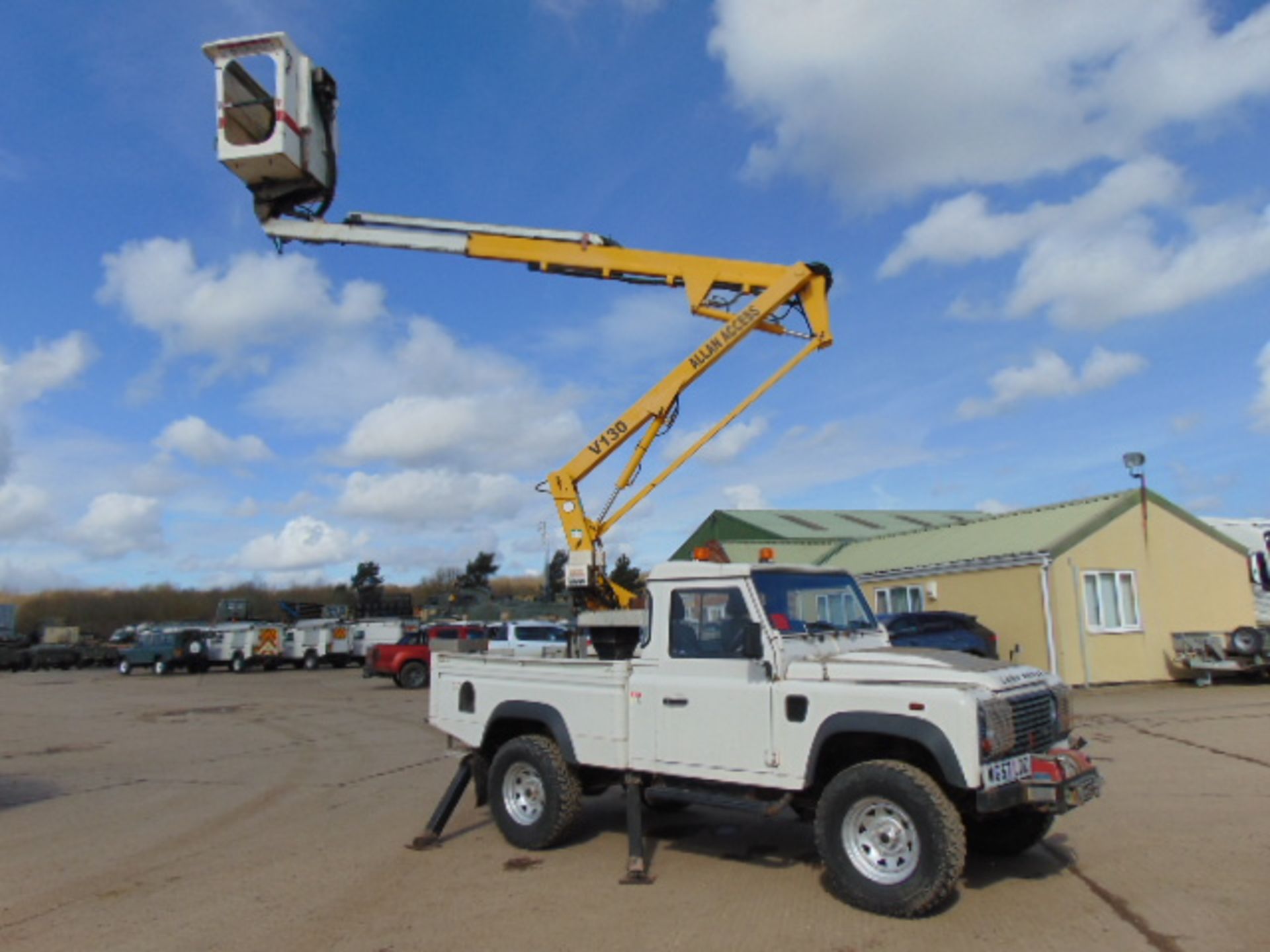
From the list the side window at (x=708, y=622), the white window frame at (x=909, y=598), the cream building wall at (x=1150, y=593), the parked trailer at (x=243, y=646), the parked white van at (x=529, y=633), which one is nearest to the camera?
the side window at (x=708, y=622)

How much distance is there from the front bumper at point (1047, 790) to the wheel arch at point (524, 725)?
303cm

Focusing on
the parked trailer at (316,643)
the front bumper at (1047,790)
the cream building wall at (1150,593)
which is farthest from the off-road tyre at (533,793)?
the parked trailer at (316,643)

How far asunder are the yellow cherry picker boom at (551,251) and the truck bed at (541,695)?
545 centimetres

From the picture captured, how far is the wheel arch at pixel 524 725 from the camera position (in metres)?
7.04

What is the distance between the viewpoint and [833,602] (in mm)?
7094

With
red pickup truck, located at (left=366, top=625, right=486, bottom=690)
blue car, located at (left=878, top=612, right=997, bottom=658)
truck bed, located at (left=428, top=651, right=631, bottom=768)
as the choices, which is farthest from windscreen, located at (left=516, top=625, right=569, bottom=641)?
truck bed, located at (left=428, top=651, right=631, bottom=768)

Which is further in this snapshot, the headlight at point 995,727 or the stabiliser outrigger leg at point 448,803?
the stabiliser outrigger leg at point 448,803

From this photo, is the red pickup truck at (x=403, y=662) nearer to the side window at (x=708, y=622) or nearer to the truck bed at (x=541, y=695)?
the truck bed at (x=541, y=695)

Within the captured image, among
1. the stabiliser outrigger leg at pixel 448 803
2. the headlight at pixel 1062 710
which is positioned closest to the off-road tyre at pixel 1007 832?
the headlight at pixel 1062 710

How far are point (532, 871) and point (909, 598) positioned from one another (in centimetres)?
1771

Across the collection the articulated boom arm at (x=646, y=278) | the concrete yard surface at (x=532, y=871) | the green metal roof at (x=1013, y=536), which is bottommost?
the concrete yard surface at (x=532, y=871)

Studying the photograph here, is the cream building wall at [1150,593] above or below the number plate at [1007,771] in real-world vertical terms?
above

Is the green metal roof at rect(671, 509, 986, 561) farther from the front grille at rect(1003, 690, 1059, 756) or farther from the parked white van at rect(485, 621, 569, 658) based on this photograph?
the front grille at rect(1003, 690, 1059, 756)

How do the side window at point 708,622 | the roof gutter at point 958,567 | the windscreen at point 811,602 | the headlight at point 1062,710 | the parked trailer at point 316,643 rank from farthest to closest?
the parked trailer at point 316,643
the roof gutter at point 958,567
the windscreen at point 811,602
the side window at point 708,622
the headlight at point 1062,710
